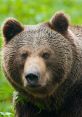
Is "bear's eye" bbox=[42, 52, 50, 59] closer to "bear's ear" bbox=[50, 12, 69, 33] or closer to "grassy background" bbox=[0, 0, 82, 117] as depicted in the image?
"bear's ear" bbox=[50, 12, 69, 33]

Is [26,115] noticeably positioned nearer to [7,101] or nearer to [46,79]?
[46,79]

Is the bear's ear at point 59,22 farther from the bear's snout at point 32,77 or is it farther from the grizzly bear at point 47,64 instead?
the bear's snout at point 32,77

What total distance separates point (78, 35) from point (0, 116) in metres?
1.61

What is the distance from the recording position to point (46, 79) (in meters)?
10.8

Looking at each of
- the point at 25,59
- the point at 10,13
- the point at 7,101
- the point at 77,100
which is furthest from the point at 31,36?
the point at 10,13

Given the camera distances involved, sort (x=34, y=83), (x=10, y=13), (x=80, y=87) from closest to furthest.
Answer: (x=34, y=83) → (x=80, y=87) → (x=10, y=13)

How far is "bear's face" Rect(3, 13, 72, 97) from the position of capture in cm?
1085

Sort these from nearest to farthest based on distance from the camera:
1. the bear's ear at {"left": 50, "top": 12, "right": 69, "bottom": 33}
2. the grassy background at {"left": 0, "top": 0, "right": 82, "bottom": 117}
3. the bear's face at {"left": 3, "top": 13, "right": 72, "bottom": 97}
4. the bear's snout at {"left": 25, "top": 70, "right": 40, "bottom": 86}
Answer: the bear's snout at {"left": 25, "top": 70, "right": 40, "bottom": 86}
the bear's face at {"left": 3, "top": 13, "right": 72, "bottom": 97}
the bear's ear at {"left": 50, "top": 12, "right": 69, "bottom": 33}
the grassy background at {"left": 0, "top": 0, "right": 82, "bottom": 117}

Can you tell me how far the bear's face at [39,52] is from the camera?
10852mm

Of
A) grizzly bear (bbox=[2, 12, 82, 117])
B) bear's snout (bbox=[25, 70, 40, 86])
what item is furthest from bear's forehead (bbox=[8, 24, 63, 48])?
bear's snout (bbox=[25, 70, 40, 86])

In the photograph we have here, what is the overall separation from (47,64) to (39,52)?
200 mm

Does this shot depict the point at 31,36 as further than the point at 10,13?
No

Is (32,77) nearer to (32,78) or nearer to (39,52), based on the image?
(32,78)

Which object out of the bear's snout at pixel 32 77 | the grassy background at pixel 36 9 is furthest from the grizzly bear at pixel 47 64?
the grassy background at pixel 36 9
